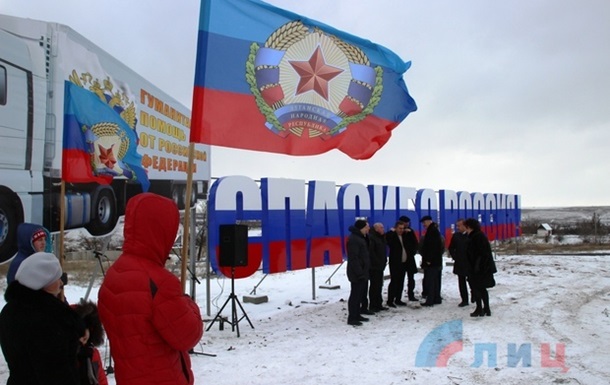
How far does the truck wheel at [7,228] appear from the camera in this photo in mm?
4640

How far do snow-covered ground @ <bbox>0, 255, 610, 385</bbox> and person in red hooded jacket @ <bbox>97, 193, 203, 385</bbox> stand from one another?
2.65m

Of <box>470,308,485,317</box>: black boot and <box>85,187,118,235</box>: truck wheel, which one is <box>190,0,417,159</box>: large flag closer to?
<box>85,187,118,235</box>: truck wheel

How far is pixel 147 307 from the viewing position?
7.04ft

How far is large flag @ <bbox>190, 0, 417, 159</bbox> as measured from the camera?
14.5 feet

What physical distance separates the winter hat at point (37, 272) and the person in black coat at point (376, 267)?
6409mm

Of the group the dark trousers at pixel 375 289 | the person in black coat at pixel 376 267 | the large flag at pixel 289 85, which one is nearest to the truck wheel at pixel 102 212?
the large flag at pixel 289 85

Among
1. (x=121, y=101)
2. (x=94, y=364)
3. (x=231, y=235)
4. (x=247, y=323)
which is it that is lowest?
(x=247, y=323)

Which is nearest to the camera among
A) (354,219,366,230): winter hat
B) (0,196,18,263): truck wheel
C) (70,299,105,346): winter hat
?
(70,299,105,346): winter hat

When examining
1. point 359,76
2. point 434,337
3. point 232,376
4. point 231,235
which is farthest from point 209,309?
point 359,76

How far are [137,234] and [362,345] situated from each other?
14.7ft

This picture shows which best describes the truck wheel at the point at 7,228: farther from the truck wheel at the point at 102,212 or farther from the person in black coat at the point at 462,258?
the person in black coat at the point at 462,258

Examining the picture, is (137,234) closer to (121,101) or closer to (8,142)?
(8,142)

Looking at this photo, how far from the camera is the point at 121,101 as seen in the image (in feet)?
23.3

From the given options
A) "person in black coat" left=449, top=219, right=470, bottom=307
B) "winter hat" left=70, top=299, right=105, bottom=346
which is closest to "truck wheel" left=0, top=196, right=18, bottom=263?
"winter hat" left=70, top=299, right=105, bottom=346
